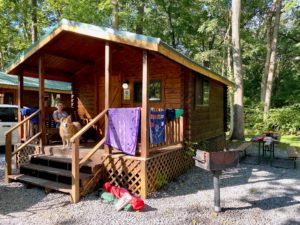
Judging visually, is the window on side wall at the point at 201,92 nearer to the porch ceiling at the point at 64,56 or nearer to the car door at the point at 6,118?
the porch ceiling at the point at 64,56

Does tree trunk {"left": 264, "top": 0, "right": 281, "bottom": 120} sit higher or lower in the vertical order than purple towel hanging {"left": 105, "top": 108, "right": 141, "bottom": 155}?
higher

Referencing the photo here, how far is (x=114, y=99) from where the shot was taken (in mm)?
8602

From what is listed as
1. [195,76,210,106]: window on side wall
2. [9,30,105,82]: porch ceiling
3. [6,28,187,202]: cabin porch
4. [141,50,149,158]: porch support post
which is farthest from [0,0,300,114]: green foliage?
[141,50,149,158]: porch support post

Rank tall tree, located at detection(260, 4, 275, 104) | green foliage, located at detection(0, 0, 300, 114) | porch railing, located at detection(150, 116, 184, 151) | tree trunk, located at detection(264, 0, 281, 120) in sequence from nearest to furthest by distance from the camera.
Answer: porch railing, located at detection(150, 116, 184, 151), green foliage, located at detection(0, 0, 300, 114), tree trunk, located at detection(264, 0, 281, 120), tall tree, located at detection(260, 4, 275, 104)

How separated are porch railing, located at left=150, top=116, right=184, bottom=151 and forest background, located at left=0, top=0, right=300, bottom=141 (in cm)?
882

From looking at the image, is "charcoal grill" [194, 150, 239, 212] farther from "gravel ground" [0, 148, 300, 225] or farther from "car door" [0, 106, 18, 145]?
"car door" [0, 106, 18, 145]

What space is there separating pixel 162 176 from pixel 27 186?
10.1 ft

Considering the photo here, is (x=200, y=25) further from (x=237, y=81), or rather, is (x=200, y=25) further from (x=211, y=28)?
(x=237, y=81)

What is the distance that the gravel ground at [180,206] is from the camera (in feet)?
13.4

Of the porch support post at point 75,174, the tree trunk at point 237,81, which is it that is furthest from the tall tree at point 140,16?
the porch support post at point 75,174

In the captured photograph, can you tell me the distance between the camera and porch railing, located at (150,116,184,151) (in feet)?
20.0

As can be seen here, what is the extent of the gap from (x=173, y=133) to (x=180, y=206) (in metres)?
2.24

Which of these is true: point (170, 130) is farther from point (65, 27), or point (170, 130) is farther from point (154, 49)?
point (65, 27)

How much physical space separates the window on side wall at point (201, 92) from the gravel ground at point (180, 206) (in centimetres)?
279
